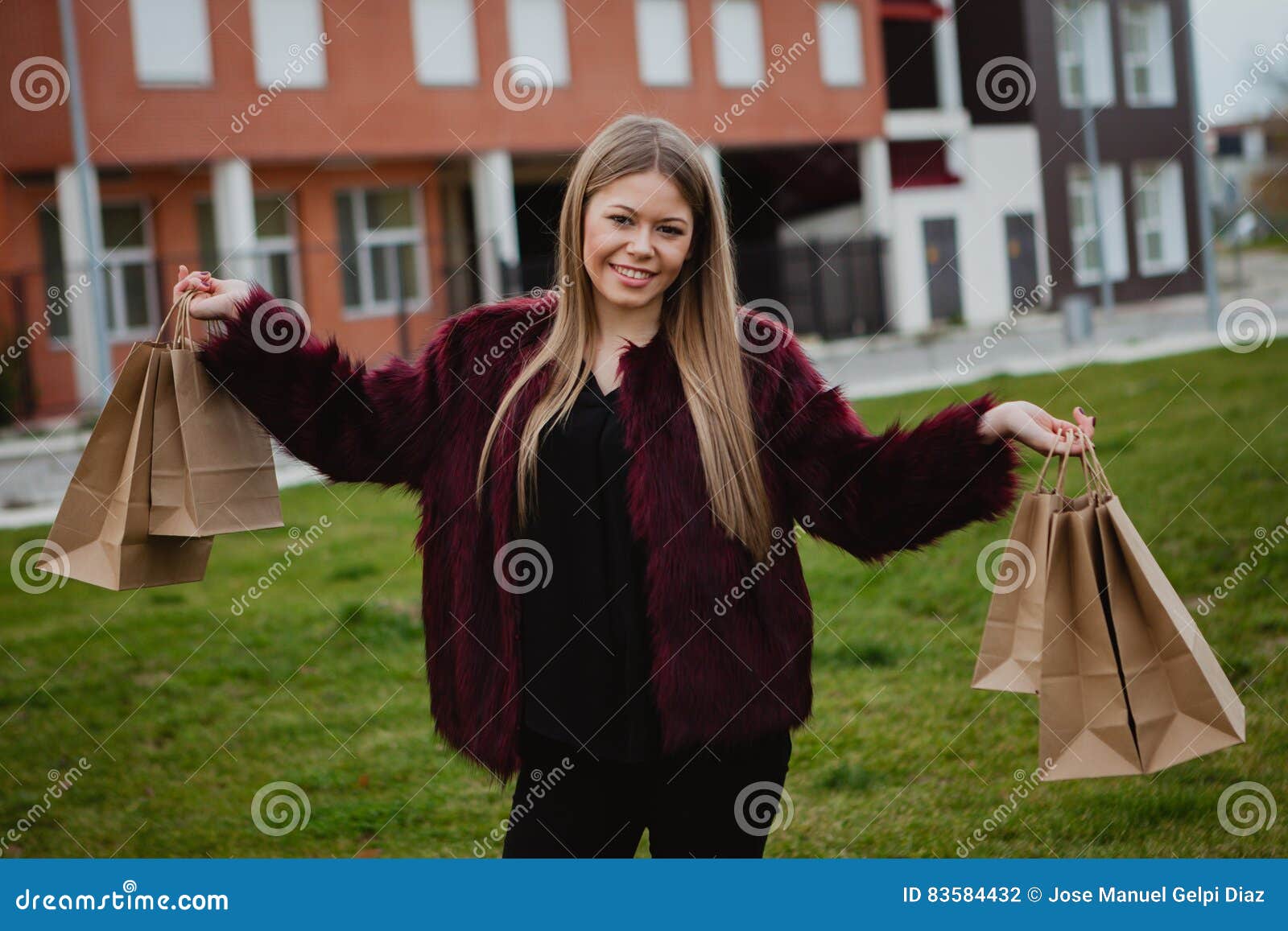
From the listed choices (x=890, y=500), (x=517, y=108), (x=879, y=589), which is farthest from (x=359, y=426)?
(x=517, y=108)

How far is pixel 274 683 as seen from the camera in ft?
20.1

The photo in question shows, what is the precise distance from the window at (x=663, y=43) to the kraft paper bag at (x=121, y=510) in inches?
771

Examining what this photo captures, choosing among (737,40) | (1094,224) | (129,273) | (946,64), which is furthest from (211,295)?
(1094,224)

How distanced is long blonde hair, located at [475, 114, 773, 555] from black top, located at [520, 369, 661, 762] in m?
0.06

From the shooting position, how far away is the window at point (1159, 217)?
28.6m

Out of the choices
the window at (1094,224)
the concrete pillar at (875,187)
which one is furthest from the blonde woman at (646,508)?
the window at (1094,224)

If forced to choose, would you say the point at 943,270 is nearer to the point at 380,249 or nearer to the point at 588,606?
the point at 380,249

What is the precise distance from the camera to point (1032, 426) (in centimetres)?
251

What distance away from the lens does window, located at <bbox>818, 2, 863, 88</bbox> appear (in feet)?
77.2

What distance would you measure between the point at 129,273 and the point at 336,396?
17530 mm

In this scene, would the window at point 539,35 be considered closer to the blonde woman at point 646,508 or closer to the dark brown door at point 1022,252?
the dark brown door at point 1022,252

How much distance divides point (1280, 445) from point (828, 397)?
24.1 ft

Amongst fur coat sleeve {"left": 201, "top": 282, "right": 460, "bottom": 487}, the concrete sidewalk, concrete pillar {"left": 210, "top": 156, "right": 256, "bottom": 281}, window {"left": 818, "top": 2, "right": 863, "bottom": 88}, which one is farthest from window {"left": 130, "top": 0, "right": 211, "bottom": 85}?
fur coat sleeve {"left": 201, "top": 282, "right": 460, "bottom": 487}

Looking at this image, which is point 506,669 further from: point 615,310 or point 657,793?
point 615,310
